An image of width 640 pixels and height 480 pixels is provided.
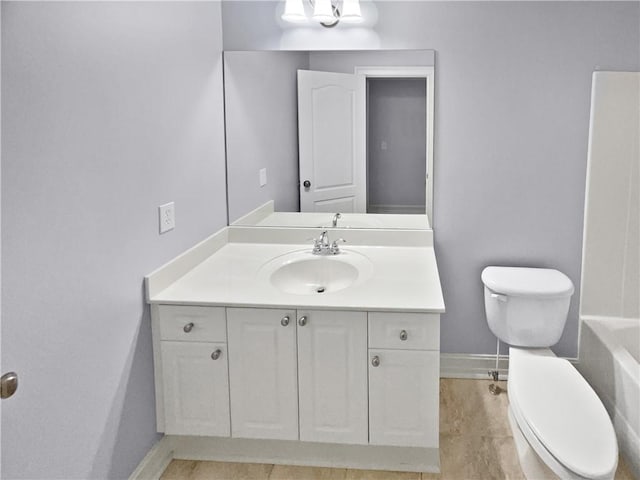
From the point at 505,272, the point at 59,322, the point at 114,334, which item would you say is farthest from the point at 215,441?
the point at 505,272

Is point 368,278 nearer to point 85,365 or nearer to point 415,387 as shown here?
point 415,387

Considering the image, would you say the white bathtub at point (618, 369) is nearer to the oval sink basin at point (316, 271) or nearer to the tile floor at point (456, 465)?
the tile floor at point (456, 465)

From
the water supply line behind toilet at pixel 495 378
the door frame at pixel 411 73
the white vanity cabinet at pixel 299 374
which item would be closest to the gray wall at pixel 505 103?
the door frame at pixel 411 73

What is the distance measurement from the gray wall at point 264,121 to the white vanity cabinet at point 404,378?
107 cm

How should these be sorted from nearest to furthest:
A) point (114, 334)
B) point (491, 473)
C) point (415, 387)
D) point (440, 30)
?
point (114, 334)
point (415, 387)
point (491, 473)
point (440, 30)

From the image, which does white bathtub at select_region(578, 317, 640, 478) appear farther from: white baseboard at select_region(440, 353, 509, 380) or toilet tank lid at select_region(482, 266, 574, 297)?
→ white baseboard at select_region(440, 353, 509, 380)

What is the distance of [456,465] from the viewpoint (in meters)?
2.56

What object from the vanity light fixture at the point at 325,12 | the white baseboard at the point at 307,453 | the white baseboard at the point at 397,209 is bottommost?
the white baseboard at the point at 307,453

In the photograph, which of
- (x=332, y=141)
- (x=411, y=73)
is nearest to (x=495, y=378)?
(x=332, y=141)

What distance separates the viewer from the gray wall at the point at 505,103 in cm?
303

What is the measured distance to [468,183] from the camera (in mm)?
3201

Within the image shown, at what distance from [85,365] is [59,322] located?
0.65 ft

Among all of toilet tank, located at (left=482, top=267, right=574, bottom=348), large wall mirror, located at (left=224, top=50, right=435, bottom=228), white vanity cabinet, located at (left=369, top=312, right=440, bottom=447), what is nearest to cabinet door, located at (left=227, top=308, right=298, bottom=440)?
white vanity cabinet, located at (left=369, top=312, right=440, bottom=447)

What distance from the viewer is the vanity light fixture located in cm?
305
